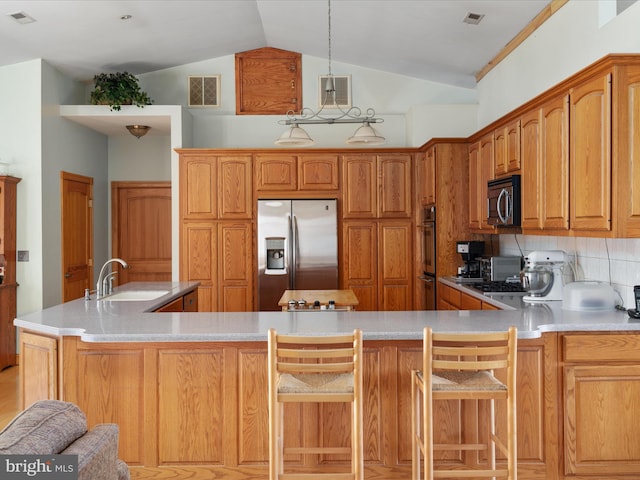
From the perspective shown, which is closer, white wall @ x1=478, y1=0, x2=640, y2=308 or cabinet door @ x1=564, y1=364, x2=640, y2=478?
cabinet door @ x1=564, y1=364, x2=640, y2=478

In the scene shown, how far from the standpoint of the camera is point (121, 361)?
8.73 feet

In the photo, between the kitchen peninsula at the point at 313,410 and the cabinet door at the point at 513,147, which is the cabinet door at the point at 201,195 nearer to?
the cabinet door at the point at 513,147

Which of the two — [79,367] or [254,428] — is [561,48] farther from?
[79,367]

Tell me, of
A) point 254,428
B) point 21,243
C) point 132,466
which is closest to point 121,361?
point 132,466

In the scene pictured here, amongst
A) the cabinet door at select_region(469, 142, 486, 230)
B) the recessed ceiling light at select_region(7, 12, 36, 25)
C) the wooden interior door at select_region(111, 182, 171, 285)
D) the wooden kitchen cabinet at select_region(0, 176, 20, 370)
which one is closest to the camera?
the recessed ceiling light at select_region(7, 12, 36, 25)

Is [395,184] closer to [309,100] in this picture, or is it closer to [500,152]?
[309,100]

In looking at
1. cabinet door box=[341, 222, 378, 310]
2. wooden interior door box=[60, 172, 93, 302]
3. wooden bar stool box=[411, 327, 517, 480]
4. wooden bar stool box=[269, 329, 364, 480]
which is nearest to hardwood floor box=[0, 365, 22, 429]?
wooden interior door box=[60, 172, 93, 302]

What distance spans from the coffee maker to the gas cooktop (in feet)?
1.38

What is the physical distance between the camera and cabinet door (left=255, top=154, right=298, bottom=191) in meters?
5.86

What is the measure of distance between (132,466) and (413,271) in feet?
12.6

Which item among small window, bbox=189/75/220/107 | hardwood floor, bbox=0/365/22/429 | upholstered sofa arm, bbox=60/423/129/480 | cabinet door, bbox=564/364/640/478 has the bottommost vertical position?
hardwood floor, bbox=0/365/22/429

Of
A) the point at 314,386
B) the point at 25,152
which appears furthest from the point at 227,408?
the point at 25,152

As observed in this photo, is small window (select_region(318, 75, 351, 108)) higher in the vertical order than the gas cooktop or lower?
higher

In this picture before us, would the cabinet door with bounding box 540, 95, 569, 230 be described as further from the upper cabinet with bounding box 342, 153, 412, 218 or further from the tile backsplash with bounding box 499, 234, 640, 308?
the upper cabinet with bounding box 342, 153, 412, 218
